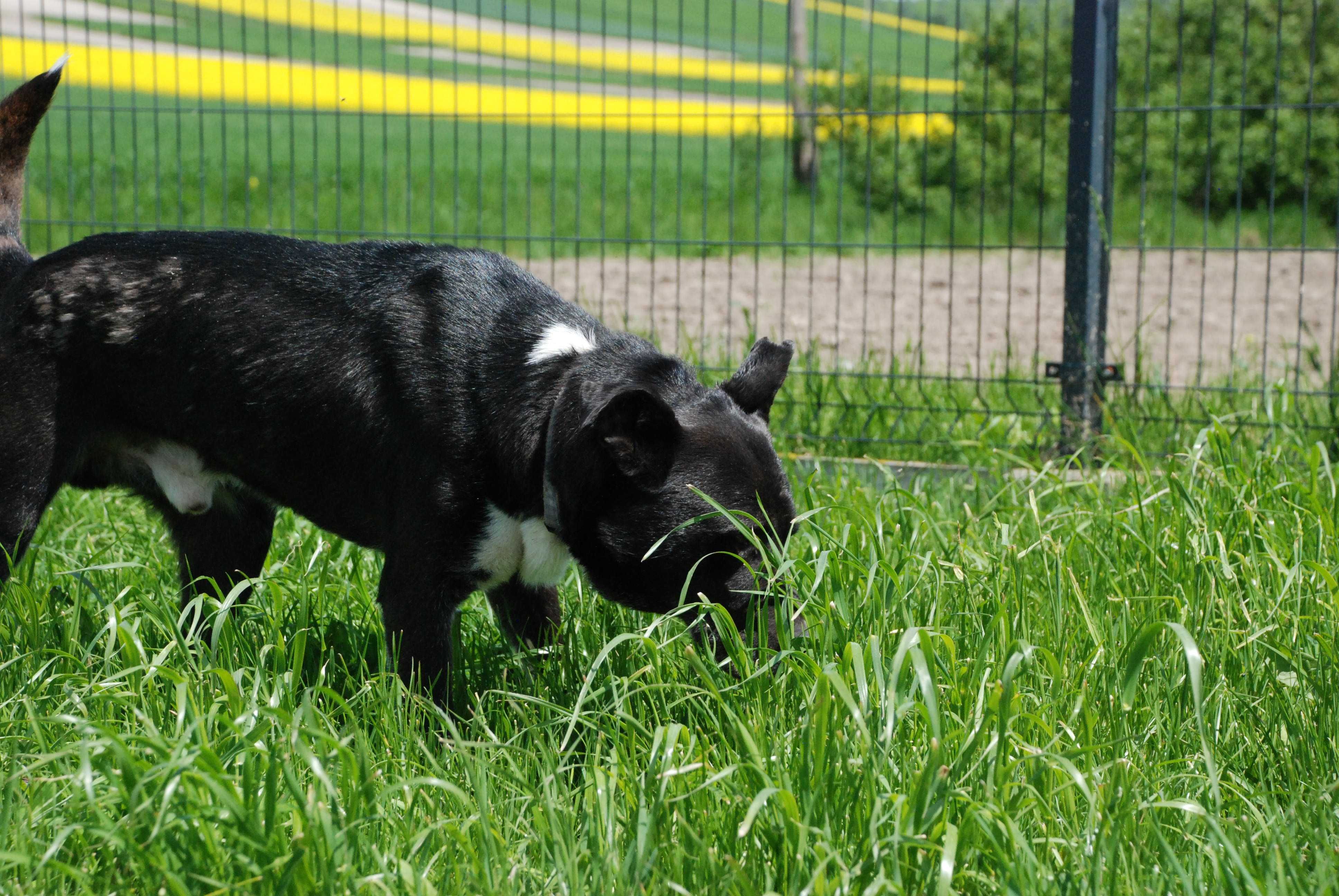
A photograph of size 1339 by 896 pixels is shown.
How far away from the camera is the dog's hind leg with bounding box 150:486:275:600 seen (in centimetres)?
348

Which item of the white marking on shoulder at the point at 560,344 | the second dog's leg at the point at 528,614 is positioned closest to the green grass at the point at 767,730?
the second dog's leg at the point at 528,614

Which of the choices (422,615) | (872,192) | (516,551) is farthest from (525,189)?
(422,615)

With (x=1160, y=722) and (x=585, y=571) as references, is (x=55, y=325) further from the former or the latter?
(x=1160, y=722)

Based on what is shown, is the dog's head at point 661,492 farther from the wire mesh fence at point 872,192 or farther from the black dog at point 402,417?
the wire mesh fence at point 872,192

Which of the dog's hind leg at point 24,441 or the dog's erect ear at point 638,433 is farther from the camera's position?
the dog's hind leg at point 24,441

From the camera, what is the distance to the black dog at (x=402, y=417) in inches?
111

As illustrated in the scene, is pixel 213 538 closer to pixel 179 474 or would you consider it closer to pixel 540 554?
pixel 179 474

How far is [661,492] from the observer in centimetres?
280

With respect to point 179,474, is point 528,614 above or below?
below

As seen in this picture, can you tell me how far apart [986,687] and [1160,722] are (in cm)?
37

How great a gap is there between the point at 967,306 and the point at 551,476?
7.73 metres

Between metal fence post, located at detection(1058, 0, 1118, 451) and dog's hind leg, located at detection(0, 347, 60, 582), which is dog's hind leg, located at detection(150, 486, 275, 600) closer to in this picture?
dog's hind leg, located at detection(0, 347, 60, 582)

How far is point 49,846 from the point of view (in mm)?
1991

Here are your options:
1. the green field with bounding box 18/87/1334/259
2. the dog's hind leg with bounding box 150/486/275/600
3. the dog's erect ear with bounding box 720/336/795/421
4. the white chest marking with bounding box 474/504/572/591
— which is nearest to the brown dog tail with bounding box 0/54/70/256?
the dog's hind leg with bounding box 150/486/275/600
